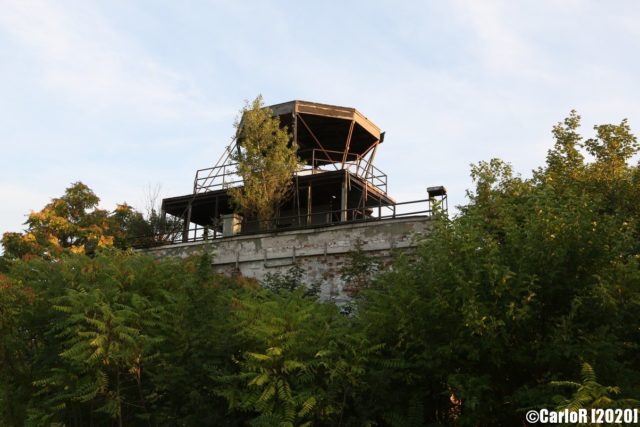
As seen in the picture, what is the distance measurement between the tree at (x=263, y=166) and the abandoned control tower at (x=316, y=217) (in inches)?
24.0

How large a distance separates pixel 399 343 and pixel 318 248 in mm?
13597

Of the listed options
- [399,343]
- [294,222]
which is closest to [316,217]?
[294,222]

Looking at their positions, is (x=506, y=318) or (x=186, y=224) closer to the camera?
(x=506, y=318)

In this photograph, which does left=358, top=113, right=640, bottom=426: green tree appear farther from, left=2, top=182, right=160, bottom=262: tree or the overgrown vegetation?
left=2, top=182, right=160, bottom=262: tree

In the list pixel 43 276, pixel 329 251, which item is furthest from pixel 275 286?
pixel 43 276

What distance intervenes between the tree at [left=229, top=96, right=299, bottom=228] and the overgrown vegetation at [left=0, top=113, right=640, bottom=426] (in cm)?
1647

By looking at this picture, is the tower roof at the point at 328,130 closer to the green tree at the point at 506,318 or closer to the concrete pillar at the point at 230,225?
the concrete pillar at the point at 230,225

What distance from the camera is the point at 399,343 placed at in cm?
790

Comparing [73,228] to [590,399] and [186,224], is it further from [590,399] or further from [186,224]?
[590,399]

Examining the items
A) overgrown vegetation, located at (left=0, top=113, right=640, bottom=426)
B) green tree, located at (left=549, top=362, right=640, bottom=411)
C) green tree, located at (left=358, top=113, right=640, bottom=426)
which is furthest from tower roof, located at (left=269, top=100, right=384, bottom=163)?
green tree, located at (left=549, top=362, right=640, bottom=411)

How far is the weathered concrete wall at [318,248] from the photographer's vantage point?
20375 mm

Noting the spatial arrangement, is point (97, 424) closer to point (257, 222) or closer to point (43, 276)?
point (43, 276)

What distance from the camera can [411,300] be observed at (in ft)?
26.6

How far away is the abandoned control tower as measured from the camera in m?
20.8
